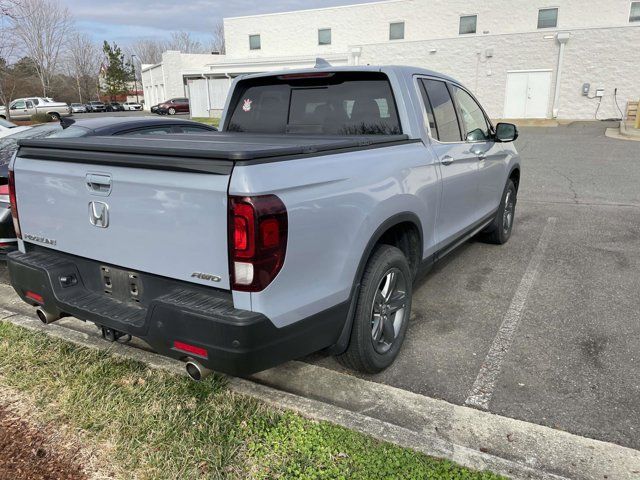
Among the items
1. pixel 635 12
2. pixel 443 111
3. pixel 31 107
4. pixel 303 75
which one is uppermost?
pixel 635 12

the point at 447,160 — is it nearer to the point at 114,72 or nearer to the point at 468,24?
the point at 468,24

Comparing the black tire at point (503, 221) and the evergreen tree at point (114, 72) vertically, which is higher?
the evergreen tree at point (114, 72)

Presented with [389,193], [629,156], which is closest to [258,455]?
[389,193]

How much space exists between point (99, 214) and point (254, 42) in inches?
1728

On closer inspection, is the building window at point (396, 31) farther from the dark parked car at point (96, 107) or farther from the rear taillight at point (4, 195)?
the dark parked car at point (96, 107)

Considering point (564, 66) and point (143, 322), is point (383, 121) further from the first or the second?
point (564, 66)

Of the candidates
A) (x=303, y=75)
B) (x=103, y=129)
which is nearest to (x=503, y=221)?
(x=303, y=75)

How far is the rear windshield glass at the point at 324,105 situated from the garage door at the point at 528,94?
27587 mm

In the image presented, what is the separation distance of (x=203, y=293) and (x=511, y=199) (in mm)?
4862

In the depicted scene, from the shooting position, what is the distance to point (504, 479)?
2268 millimetres

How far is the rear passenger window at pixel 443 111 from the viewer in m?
4.04

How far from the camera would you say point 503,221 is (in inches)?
234

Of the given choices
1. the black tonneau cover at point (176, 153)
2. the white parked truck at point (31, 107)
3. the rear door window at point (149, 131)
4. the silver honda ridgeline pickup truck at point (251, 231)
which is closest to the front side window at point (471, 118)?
the silver honda ridgeline pickup truck at point (251, 231)

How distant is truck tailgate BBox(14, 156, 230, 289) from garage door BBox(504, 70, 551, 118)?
29.5 metres
